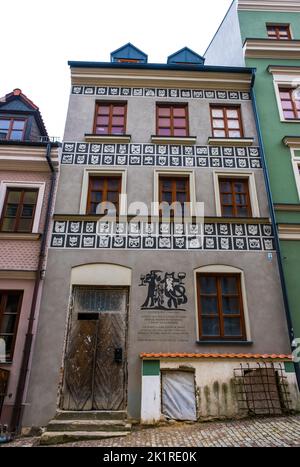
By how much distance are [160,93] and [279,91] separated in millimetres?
4380

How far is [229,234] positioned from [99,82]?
24.2 ft

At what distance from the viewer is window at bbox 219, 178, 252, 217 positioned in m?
10.3

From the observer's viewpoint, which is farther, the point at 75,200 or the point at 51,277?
the point at 75,200

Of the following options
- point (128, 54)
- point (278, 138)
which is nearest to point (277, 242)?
point (278, 138)

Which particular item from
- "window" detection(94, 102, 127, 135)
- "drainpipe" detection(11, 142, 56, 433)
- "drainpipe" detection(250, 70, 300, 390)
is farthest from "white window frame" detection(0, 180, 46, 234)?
"drainpipe" detection(250, 70, 300, 390)

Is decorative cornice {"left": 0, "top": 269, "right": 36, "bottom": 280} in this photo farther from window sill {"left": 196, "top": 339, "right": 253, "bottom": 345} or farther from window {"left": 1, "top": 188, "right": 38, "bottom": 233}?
window sill {"left": 196, "top": 339, "right": 253, "bottom": 345}

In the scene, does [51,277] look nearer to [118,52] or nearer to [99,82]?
[99,82]

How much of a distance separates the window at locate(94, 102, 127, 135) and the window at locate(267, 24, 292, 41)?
23.2ft

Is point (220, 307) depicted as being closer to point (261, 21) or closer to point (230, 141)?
point (230, 141)

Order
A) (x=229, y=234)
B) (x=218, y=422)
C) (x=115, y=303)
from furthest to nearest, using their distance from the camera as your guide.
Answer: (x=229, y=234)
(x=115, y=303)
(x=218, y=422)

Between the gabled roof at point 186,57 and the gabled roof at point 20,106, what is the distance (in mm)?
5609
